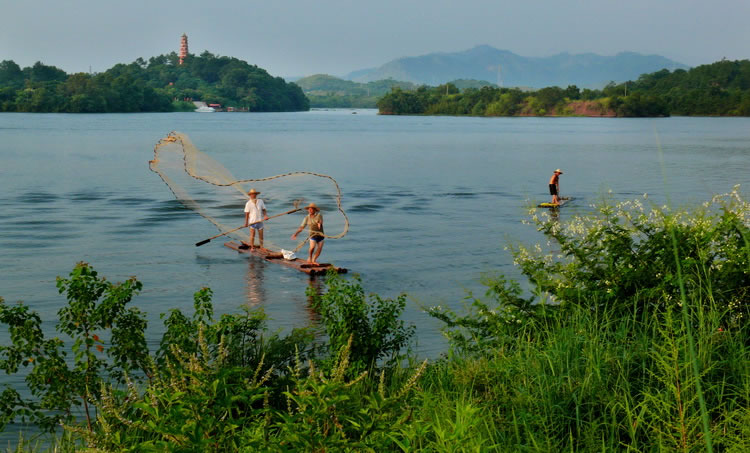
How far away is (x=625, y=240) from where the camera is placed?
33.6 feet

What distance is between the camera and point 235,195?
43.3 m

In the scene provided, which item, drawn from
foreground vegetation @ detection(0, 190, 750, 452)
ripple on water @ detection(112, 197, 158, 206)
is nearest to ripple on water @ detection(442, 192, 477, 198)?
ripple on water @ detection(112, 197, 158, 206)

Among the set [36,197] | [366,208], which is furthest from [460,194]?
[36,197]

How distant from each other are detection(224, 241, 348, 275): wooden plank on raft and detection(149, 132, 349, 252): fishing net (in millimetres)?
428

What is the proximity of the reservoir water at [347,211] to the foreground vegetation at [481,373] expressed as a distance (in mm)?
3350

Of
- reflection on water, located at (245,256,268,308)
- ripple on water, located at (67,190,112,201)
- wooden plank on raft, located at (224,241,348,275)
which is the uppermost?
wooden plank on raft, located at (224,241,348,275)

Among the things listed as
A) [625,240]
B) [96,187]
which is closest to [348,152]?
[96,187]

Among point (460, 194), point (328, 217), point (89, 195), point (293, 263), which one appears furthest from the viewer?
point (460, 194)

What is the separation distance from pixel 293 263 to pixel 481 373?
1381 centimetres

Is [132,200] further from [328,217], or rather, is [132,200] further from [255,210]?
[255,210]

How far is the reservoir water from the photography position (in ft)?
66.0

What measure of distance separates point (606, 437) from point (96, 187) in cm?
4524

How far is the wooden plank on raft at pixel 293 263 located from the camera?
20875mm

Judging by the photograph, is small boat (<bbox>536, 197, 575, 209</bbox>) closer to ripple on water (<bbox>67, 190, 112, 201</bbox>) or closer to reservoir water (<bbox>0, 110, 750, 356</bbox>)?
reservoir water (<bbox>0, 110, 750, 356</bbox>)
